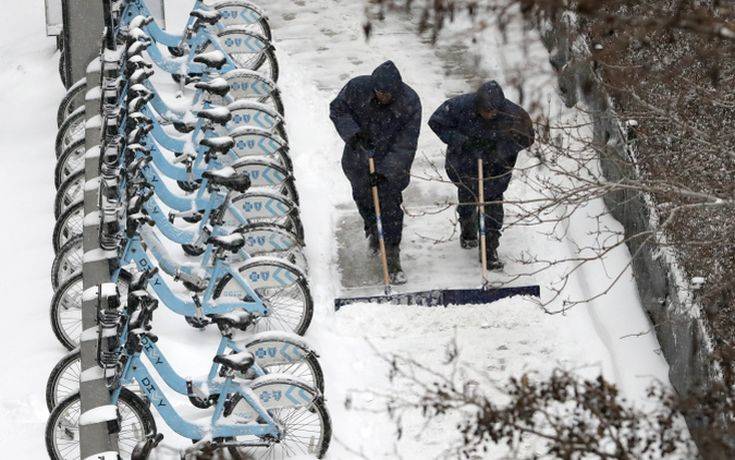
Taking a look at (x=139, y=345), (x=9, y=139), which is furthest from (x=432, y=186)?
(x=139, y=345)

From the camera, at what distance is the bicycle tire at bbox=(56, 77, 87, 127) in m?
15.2

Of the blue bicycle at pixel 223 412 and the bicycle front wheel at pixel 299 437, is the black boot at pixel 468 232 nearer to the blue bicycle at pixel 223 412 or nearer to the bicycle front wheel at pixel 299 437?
the bicycle front wheel at pixel 299 437

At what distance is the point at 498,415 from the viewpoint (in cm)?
702

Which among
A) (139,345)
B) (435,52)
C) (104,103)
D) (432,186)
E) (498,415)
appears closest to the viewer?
(498,415)

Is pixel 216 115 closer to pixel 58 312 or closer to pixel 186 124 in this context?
pixel 186 124

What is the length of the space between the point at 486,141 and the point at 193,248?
2.51 m

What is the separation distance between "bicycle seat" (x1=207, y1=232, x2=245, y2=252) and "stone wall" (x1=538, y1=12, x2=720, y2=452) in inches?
96.3

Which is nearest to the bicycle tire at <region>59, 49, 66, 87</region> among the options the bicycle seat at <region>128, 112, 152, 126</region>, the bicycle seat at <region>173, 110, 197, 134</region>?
the bicycle seat at <region>173, 110, 197, 134</region>

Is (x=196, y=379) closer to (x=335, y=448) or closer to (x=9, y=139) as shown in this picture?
(x=335, y=448)

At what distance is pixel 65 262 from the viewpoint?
1295 centimetres

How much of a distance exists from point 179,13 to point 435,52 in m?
2.73

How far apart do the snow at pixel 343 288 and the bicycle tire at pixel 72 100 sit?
1.54ft

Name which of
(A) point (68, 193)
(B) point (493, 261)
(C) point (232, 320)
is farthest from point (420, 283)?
(C) point (232, 320)

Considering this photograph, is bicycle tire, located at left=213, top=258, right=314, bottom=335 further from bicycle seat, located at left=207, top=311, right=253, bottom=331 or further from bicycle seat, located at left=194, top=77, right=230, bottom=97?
bicycle seat, located at left=194, top=77, right=230, bottom=97
